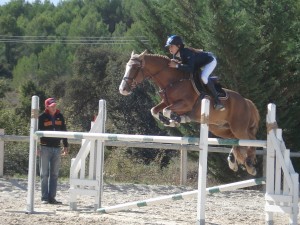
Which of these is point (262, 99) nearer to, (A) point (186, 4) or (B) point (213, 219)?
(A) point (186, 4)

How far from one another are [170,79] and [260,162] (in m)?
6.99

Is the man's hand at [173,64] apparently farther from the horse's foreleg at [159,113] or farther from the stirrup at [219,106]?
the stirrup at [219,106]

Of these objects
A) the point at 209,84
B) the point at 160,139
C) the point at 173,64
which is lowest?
the point at 160,139

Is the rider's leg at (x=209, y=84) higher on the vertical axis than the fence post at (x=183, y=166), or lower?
higher

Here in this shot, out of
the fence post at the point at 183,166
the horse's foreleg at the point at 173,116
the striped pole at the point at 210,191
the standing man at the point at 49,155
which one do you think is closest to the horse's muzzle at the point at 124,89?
the horse's foreleg at the point at 173,116

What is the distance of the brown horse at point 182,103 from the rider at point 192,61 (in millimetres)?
130

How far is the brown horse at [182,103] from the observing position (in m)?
8.65

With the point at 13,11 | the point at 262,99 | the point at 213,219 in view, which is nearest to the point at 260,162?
the point at 262,99

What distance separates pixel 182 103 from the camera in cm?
872

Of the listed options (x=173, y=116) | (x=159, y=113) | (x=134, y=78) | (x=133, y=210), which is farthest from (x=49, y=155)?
(x=173, y=116)

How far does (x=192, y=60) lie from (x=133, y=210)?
2.55m

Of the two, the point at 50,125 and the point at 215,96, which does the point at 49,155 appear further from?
the point at 215,96

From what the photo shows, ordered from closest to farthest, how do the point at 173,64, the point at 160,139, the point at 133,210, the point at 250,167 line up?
the point at 160,139
the point at 173,64
the point at 250,167
the point at 133,210

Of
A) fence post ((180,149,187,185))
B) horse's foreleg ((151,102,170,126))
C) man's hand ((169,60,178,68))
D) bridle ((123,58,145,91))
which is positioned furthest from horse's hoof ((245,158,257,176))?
fence post ((180,149,187,185))
